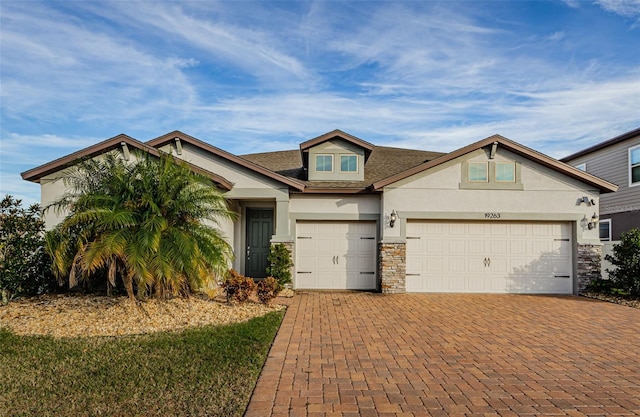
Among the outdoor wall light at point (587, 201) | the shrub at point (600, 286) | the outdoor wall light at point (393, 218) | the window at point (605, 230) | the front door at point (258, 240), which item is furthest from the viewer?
the window at point (605, 230)

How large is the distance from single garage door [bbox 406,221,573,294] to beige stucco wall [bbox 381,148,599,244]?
371 millimetres

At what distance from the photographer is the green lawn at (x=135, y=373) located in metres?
4.04

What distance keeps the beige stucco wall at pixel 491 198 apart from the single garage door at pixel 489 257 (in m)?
0.37

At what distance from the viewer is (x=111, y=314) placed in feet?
25.7

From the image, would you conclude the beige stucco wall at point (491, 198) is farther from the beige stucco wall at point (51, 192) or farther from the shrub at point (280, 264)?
the beige stucco wall at point (51, 192)

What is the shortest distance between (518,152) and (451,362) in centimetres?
861

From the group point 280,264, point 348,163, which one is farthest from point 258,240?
point 348,163

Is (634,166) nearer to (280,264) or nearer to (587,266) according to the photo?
(587,266)

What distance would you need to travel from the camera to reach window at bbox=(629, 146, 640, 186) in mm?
15914

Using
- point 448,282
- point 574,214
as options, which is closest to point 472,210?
point 448,282

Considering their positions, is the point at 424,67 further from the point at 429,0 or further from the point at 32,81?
the point at 32,81

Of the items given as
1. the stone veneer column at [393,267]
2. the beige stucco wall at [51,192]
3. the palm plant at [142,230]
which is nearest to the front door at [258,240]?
the stone veneer column at [393,267]

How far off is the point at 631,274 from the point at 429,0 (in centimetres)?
927

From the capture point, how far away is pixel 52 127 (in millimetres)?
11289
